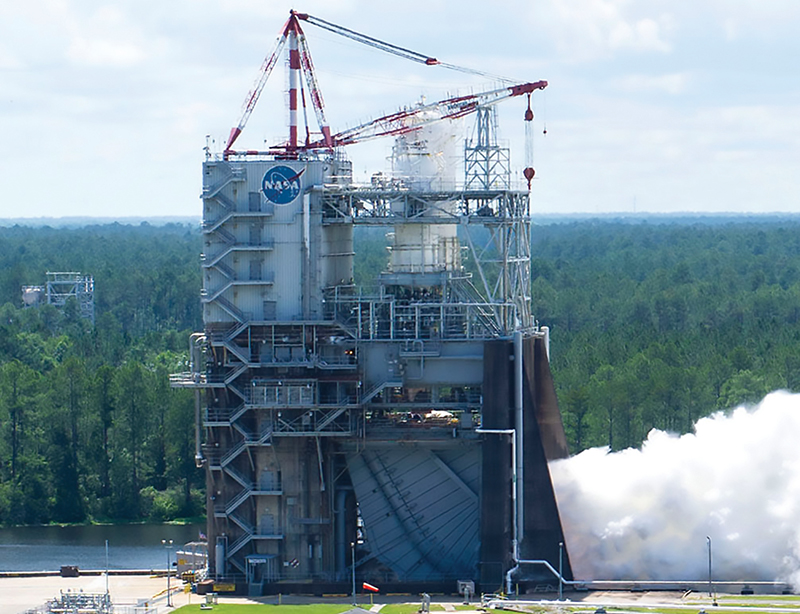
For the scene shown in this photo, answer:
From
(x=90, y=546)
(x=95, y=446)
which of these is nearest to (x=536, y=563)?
(x=90, y=546)

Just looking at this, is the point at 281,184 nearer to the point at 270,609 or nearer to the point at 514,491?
the point at 514,491

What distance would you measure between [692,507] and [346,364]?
18.0 m

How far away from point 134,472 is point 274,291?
5550cm

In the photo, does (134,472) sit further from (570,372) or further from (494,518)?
(494,518)

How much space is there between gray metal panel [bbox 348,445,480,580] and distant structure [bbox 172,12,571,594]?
7cm

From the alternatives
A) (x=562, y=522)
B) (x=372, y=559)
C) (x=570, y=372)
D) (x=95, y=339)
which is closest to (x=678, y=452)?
(x=562, y=522)

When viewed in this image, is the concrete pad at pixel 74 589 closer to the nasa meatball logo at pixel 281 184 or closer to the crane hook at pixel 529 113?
the nasa meatball logo at pixel 281 184

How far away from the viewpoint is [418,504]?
9531cm

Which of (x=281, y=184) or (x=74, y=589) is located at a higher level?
(x=281, y=184)

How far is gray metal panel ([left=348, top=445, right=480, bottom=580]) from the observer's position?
94750 mm

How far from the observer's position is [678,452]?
97.5m

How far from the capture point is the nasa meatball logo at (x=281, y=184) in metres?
94.8

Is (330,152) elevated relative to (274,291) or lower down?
elevated

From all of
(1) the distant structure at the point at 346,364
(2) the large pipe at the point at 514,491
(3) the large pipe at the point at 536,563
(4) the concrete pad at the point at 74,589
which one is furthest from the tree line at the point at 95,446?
(3) the large pipe at the point at 536,563
